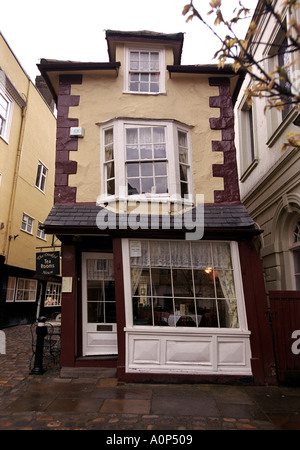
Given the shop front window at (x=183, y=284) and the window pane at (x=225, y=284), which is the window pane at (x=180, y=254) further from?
the window pane at (x=225, y=284)

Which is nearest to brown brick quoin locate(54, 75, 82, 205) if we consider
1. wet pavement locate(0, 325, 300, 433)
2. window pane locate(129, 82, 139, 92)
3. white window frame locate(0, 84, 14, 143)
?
window pane locate(129, 82, 139, 92)

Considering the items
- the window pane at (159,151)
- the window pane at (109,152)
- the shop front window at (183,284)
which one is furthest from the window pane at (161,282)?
the window pane at (109,152)

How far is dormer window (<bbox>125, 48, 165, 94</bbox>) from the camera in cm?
795

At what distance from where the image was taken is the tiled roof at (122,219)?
6.39 m

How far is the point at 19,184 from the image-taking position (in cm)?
1374

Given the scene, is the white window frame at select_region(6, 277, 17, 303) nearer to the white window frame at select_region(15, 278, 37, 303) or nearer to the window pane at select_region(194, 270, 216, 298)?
the white window frame at select_region(15, 278, 37, 303)

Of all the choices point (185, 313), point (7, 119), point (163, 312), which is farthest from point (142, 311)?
point (7, 119)

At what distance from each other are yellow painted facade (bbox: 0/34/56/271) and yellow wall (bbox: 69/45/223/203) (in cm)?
569

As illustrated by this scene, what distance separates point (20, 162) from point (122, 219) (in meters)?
9.14

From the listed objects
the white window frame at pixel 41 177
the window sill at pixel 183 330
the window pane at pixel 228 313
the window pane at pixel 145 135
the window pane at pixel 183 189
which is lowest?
the window sill at pixel 183 330

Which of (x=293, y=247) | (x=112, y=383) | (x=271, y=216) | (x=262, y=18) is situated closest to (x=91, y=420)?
(x=112, y=383)

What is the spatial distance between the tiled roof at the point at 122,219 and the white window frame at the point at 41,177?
1002 cm

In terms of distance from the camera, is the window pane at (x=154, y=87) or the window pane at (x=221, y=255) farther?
the window pane at (x=154, y=87)
